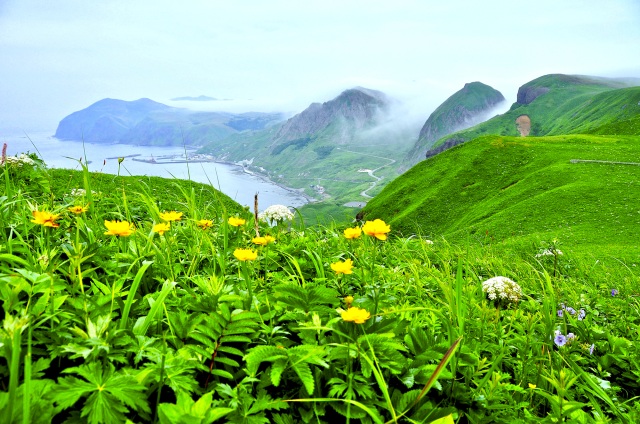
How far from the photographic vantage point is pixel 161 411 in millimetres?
1539

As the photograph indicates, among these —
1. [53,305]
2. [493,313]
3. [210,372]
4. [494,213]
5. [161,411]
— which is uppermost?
[53,305]

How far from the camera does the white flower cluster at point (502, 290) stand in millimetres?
4695

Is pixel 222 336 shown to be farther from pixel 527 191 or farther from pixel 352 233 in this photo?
pixel 527 191

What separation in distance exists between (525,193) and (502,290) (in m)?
49.7

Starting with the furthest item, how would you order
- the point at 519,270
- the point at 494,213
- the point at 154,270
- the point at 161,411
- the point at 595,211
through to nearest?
the point at 494,213, the point at 595,211, the point at 519,270, the point at 154,270, the point at 161,411

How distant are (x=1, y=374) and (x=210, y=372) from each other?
94cm

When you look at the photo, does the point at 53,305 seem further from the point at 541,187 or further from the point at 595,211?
the point at 541,187

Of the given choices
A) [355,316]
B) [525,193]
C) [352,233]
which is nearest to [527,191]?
[525,193]

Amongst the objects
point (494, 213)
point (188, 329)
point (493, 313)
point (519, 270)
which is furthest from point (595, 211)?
point (188, 329)

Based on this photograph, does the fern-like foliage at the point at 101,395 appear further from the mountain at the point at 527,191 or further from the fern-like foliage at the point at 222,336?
the mountain at the point at 527,191

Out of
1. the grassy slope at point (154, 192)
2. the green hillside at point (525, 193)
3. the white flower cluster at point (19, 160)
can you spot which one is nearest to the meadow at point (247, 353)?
Result: the grassy slope at point (154, 192)

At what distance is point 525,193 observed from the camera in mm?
48781

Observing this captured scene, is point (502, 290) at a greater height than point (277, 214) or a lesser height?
lesser

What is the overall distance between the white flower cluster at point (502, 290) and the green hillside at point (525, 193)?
68.2ft
